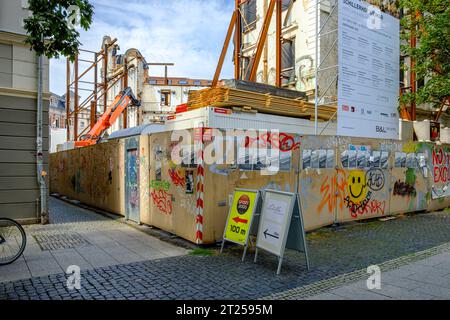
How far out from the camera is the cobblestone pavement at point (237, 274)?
455 cm

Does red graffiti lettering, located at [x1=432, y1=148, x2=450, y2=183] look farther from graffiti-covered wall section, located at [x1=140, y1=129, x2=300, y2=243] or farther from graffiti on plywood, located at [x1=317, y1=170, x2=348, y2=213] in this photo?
graffiti-covered wall section, located at [x1=140, y1=129, x2=300, y2=243]

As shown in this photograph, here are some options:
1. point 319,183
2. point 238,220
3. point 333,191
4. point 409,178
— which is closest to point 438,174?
point 409,178

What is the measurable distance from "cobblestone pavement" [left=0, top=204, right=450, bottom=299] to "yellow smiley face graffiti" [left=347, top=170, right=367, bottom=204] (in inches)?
69.4

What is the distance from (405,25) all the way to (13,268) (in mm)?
15936

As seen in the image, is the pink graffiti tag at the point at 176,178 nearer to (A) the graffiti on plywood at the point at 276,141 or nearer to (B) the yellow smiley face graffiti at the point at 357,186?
(A) the graffiti on plywood at the point at 276,141

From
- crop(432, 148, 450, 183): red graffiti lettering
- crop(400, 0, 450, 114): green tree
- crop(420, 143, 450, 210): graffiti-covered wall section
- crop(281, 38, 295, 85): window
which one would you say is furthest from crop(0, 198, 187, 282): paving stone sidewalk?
crop(400, 0, 450, 114): green tree

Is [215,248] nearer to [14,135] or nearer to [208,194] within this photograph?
[208,194]

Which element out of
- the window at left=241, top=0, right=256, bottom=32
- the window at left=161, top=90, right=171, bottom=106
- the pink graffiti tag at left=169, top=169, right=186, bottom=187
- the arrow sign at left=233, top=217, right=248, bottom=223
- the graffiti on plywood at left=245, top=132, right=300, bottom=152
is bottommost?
the arrow sign at left=233, top=217, right=248, bottom=223

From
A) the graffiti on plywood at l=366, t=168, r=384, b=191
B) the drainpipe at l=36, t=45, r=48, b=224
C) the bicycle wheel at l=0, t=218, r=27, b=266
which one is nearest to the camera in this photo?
the bicycle wheel at l=0, t=218, r=27, b=266

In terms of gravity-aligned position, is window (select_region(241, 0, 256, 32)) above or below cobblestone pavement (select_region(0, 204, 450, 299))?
above

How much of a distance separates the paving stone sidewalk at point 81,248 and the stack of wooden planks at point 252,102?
15.1ft

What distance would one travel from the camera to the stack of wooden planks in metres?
11.2

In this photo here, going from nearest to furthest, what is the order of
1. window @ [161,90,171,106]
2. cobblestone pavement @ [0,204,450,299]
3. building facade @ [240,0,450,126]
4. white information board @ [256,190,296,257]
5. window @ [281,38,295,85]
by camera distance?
cobblestone pavement @ [0,204,450,299], white information board @ [256,190,296,257], building facade @ [240,0,450,126], window @ [281,38,295,85], window @ [161,90,171,106]
